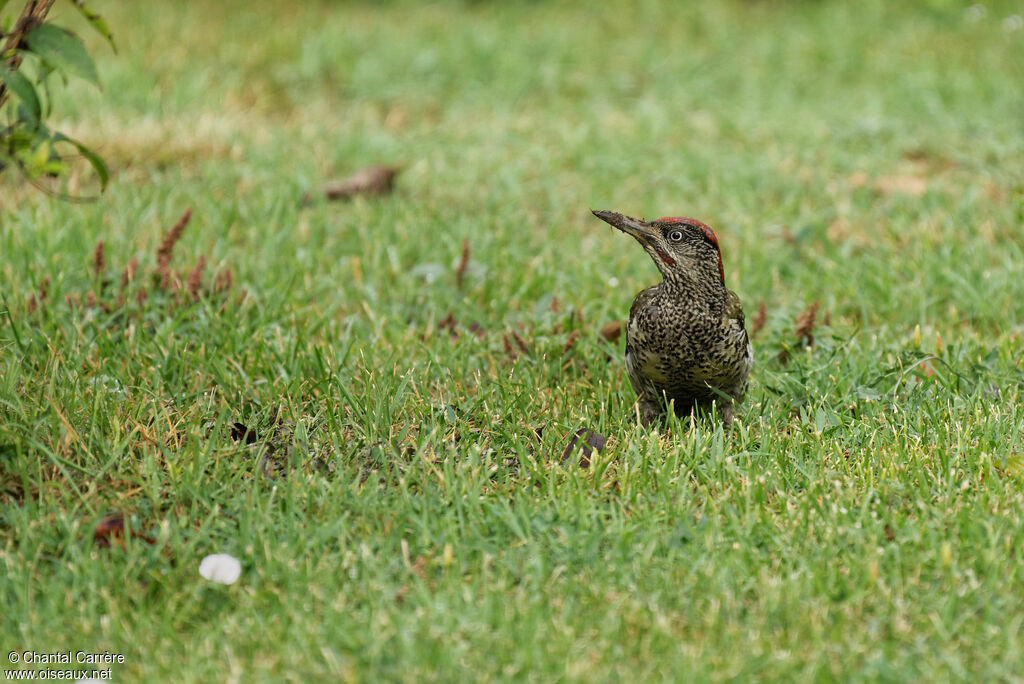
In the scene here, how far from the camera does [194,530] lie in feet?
12.1

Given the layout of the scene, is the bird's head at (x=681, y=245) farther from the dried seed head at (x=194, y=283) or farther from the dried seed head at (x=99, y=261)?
A: the dried seed head at (x=99, y=261)

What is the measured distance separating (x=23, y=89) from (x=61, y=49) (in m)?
0.18

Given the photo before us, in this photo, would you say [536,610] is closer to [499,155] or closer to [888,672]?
[888,672]

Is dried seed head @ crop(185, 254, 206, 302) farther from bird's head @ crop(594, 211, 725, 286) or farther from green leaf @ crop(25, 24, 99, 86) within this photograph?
bird's head @ crop(594, 211, 725, 286)

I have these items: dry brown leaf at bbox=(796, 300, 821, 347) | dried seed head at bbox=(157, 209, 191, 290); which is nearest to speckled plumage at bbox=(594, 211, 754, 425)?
dry brown leaf at bbox=(796, 300, 821, 347)

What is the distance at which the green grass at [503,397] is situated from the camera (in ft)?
10.8

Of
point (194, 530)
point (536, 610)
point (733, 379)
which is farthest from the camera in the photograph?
point (733, 379)

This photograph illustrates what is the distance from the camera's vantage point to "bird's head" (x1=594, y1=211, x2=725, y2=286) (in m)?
4.50

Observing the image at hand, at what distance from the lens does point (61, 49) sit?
3684 mm

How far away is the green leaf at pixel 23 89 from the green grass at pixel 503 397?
1052 mm

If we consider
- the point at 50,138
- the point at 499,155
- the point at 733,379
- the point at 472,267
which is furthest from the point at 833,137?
the point at 50,138

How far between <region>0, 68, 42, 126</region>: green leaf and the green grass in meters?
1.05

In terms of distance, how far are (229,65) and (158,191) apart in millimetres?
3152

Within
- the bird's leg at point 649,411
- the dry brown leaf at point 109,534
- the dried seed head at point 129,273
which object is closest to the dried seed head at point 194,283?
the dried seed head at point 129,273
